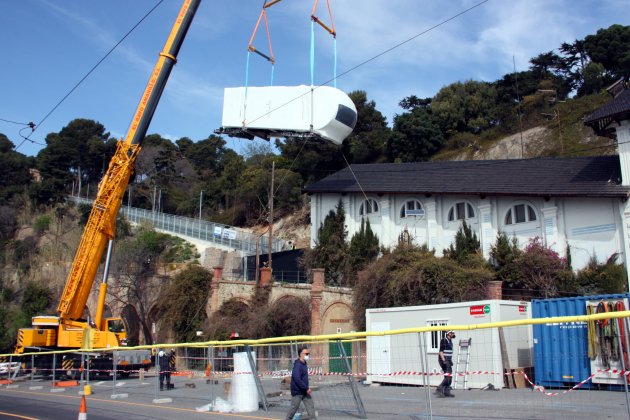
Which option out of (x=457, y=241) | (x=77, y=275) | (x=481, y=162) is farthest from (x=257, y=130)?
(x=481, y=162)

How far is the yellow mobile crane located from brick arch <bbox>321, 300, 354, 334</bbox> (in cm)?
1143

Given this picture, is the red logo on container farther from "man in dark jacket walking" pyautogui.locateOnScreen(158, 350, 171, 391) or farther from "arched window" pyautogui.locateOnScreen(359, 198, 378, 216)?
"arched window" pyautogui.locateOnScreen(359, 198, 378, 216)

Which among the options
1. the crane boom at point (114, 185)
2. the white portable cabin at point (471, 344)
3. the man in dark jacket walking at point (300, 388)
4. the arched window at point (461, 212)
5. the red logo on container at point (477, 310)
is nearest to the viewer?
the man in dark jacket walking at point (300, 388)

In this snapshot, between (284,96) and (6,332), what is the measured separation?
103 ft

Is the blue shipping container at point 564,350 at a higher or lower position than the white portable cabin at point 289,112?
lower

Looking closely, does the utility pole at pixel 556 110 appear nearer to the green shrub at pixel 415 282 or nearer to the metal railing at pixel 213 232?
the metal railing at pixel 213 232

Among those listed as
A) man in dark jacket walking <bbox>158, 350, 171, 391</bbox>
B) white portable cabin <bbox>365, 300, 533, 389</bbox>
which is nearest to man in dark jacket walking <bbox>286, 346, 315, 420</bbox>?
white portable cabin <bbox>365, 300, 533, 389</bbox>

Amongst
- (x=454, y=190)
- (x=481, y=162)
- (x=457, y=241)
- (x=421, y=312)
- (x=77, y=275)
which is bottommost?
(x=421, y=312)

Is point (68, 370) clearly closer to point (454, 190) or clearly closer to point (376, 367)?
point (376, 367)

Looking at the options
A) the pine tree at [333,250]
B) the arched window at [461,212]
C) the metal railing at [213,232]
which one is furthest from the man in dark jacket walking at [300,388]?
the metal railing at [213,232]

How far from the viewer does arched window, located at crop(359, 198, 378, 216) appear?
132ft

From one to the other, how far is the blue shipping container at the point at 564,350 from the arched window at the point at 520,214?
15.9 metres

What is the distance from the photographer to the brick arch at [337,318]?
32.6 m

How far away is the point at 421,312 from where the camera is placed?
65.9ft
